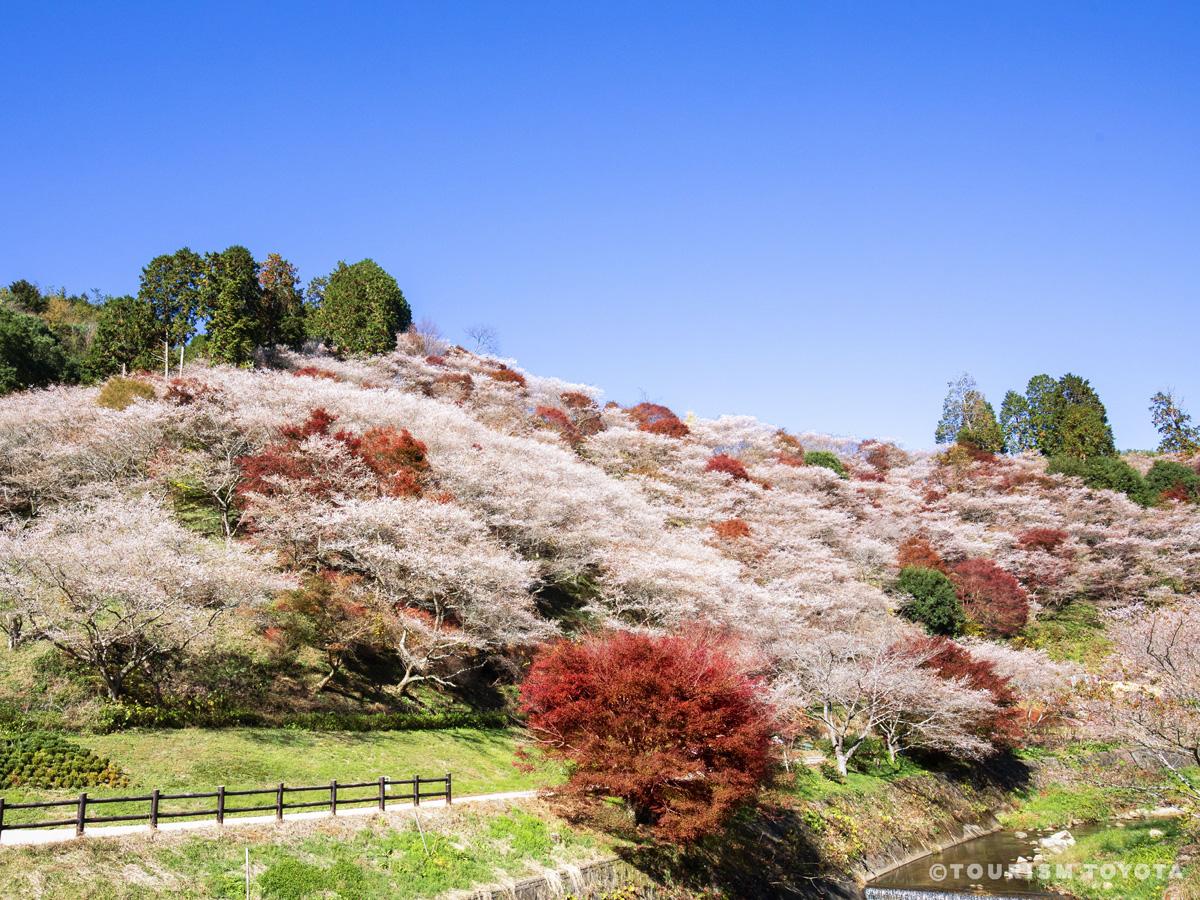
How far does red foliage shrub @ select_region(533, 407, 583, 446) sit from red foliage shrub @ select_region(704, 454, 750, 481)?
422 inches

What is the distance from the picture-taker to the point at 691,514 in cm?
4831

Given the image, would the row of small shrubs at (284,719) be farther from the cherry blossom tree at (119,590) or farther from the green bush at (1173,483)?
the green bush at (1173,483)

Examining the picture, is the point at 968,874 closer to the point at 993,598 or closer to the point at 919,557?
the point at 993,598

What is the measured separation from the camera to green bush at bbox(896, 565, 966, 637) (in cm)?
4416

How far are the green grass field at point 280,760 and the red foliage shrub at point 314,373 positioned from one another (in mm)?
28729

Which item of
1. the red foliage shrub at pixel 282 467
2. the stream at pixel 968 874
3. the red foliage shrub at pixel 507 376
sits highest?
the red foliage shrub at pixel 507 376

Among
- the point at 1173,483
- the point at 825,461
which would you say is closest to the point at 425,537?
the point at 825,461

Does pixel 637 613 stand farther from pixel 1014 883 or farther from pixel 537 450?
pixel 1014 883

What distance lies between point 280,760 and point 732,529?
32.3 meters

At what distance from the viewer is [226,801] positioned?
55.2ft

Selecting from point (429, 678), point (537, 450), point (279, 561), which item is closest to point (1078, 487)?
point (537, 450)

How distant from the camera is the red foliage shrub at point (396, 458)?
32.5 metres

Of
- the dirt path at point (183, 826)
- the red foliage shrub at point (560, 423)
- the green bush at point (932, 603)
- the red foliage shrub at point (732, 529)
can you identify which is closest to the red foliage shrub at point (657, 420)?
the red foliage shrub at point (560, 423)

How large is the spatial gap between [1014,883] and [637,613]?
60.7ft
